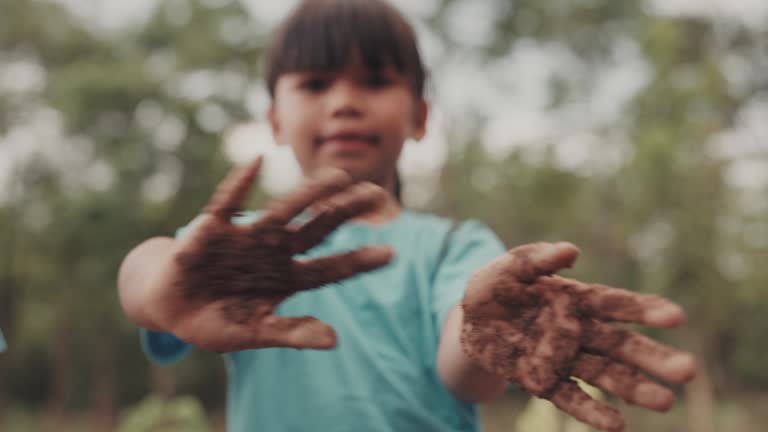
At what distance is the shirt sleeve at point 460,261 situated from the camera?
140 cm

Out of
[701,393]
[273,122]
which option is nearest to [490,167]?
[701,393]

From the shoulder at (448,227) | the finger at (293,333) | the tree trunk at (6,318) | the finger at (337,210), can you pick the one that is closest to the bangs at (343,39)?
the shoulder at (448,227)

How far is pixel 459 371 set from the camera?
129cm

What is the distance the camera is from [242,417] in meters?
1.44

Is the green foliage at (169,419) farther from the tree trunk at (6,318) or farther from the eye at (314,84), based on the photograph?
the tree trunk at (6,318)

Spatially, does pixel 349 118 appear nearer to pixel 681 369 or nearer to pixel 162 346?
pixel 162 346

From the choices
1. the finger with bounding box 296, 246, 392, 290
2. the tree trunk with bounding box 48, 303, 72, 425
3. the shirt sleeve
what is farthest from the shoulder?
the tree trunk with bounding box 48, 303, 72, 425

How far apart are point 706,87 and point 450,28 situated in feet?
25.8

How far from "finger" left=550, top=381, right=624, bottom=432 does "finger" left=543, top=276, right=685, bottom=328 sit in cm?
12

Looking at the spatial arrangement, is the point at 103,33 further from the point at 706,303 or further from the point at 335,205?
the point at 335,205

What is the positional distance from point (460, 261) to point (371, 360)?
0.30 meters

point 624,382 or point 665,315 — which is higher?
point 665,315

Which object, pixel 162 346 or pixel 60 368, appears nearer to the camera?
pixel 162 346

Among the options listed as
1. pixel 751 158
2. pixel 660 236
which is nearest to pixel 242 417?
pixel 660 236
